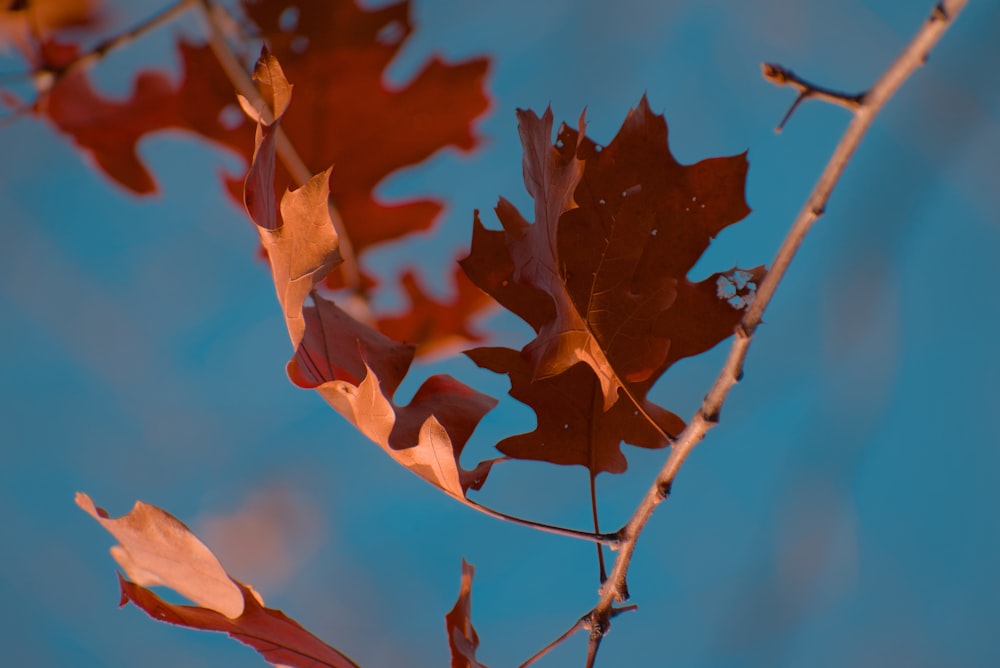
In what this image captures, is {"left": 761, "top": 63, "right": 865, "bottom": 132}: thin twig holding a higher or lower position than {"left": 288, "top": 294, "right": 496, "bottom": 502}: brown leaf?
higher

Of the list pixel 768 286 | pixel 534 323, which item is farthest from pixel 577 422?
pixel 768 286

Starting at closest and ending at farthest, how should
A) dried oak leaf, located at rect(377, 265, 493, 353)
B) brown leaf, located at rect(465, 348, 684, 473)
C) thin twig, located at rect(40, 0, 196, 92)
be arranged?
brown leaf, located at rect(465, 348, 684, 473)
thin twig, located at rect(40, 0, 196, 92)
dried oak leaf, located at rect(377, 265, 493, 353)

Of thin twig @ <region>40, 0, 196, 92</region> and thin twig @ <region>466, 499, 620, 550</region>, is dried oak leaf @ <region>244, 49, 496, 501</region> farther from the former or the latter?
thin twig @ <region>40, 0, 196, 92</region>

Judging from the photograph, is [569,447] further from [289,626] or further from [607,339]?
[289,626]

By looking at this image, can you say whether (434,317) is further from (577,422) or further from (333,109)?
(577,422)

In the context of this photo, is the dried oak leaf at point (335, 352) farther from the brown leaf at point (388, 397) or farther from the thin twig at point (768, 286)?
the thin twig at point (768, 286)

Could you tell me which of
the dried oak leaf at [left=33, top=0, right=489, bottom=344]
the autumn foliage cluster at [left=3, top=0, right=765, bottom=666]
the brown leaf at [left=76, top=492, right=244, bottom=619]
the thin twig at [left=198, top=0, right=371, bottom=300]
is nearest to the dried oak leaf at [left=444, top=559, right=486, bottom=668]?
the autumn foliage cluster at [left=3, top=0, right=765, bottom=666]

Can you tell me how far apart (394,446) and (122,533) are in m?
0.17

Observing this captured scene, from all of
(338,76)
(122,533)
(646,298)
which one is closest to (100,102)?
(338,76)

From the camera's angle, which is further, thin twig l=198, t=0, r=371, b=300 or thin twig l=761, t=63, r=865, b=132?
thin twig l=198, t=0, r=371, b=300

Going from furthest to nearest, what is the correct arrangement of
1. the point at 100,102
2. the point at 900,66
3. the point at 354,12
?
the point at 100,102
the point at 354,12
the point at 900,66

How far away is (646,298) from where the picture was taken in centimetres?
50

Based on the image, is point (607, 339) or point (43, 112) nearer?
point (607, 339)

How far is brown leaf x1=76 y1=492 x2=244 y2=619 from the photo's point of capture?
475 mm
